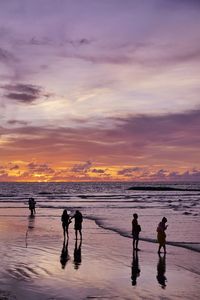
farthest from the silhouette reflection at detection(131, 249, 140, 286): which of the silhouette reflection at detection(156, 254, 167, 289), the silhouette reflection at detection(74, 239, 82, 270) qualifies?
the silhouette reflection at detection(74, 239, 82, 270)

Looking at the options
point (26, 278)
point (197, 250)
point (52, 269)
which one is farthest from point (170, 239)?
point (26, 278)

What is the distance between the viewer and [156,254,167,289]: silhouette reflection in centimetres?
1502

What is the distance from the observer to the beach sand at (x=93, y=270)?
13.4m

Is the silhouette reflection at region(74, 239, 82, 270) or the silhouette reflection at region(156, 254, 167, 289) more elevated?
the silhouette reflection at region(74, 239, 82, 270)

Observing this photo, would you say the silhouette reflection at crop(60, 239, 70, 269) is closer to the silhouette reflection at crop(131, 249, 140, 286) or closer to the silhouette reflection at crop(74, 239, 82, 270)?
the silhouette reflection at crop(74, 239, 82, 270)

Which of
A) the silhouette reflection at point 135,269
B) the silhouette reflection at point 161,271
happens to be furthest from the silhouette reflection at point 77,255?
the silhouette reflection at point 161,271

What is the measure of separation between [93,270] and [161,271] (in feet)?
8.64

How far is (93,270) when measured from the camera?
16.5 meters

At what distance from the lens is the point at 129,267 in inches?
682

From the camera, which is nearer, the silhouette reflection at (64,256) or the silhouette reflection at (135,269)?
the silhouette reflection at (135,269)

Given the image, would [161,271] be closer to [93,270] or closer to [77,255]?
[93,270]

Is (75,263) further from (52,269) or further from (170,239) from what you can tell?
(170,239)

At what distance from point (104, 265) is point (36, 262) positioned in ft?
9.10

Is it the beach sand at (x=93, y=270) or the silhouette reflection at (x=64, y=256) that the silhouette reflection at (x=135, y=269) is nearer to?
the beach sand at (x=93, y=270)
